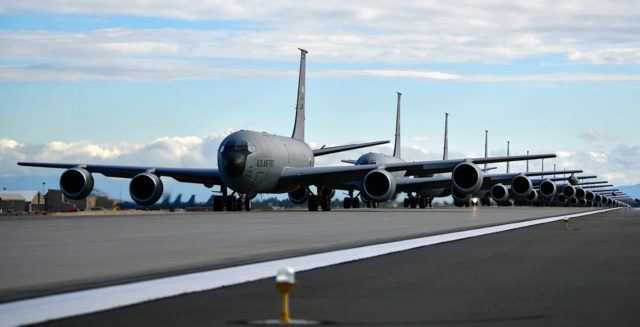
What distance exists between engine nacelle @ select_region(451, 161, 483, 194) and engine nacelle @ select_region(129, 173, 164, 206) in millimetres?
16573

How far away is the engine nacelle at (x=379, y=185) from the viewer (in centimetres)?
4972

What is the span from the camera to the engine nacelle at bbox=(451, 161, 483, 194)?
164 feet

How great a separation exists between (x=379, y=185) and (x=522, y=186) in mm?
22560

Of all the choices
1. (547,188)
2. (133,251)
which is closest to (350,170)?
(133,251)

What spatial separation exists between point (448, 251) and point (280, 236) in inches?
258

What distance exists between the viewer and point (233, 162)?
155ft

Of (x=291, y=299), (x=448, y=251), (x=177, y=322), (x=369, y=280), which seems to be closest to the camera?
(x=177, y=322)

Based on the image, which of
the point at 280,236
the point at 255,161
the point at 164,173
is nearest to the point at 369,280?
the point at 280,236

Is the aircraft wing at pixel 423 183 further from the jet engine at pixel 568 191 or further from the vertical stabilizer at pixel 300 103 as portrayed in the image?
the jet engine at pixel 568 191

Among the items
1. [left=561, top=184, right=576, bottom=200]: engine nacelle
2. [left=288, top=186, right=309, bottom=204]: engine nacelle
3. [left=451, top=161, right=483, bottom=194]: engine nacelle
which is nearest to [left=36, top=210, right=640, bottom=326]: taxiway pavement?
[left=451, top=161, right=483, bottom=194]: engine nacelle

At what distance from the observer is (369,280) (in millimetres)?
11836

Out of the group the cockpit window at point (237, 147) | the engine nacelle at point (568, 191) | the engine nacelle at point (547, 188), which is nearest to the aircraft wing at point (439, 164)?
the cockpit window at point (237, 147)

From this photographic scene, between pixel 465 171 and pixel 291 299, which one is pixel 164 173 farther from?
pixel 291 299

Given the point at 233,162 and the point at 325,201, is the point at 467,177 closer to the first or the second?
the point at 325,201
